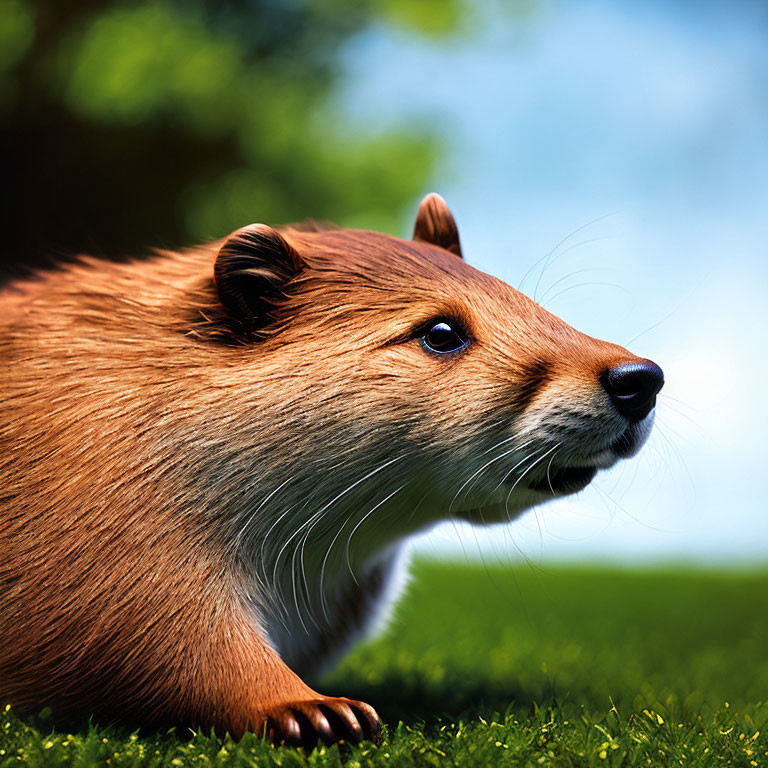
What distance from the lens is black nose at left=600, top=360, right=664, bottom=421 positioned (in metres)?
2.79

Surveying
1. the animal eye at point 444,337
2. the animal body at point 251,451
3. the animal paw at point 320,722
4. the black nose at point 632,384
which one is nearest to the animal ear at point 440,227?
the animal body at point 251,451

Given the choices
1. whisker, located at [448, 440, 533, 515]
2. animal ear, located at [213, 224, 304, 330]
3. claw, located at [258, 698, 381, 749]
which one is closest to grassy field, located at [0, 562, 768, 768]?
claw, located at [258, 698, 381, 749]

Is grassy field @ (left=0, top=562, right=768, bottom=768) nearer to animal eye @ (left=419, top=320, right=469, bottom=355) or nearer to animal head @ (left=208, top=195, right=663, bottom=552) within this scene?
animal head @ (left=208, top=195, right=663, bottom=552)

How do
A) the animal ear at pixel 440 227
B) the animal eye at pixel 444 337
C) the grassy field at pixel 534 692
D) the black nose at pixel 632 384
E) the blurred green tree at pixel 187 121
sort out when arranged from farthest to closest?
the blurred green tree at pixel 187 121, the animal ear at pixel 440 227, the animal eye at pixel 444 337, the black nose at pixel 632 384, the grassy field at pixel 534 692

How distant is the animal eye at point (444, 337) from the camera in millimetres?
2936

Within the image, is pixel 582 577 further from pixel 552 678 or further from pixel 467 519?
pixel 467 519

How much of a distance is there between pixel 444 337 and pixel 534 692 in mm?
1755

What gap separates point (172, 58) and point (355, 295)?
8117 mm

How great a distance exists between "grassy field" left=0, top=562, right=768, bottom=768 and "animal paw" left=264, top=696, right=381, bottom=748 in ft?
0.14

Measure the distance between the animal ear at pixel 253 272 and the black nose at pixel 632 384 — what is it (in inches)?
43.6

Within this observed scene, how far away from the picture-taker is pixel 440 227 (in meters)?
3.74

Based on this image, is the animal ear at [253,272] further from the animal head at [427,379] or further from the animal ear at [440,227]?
the animal ear at [440,227]

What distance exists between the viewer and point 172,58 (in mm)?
10047

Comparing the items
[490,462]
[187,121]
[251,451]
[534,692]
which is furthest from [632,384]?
[187,121]
